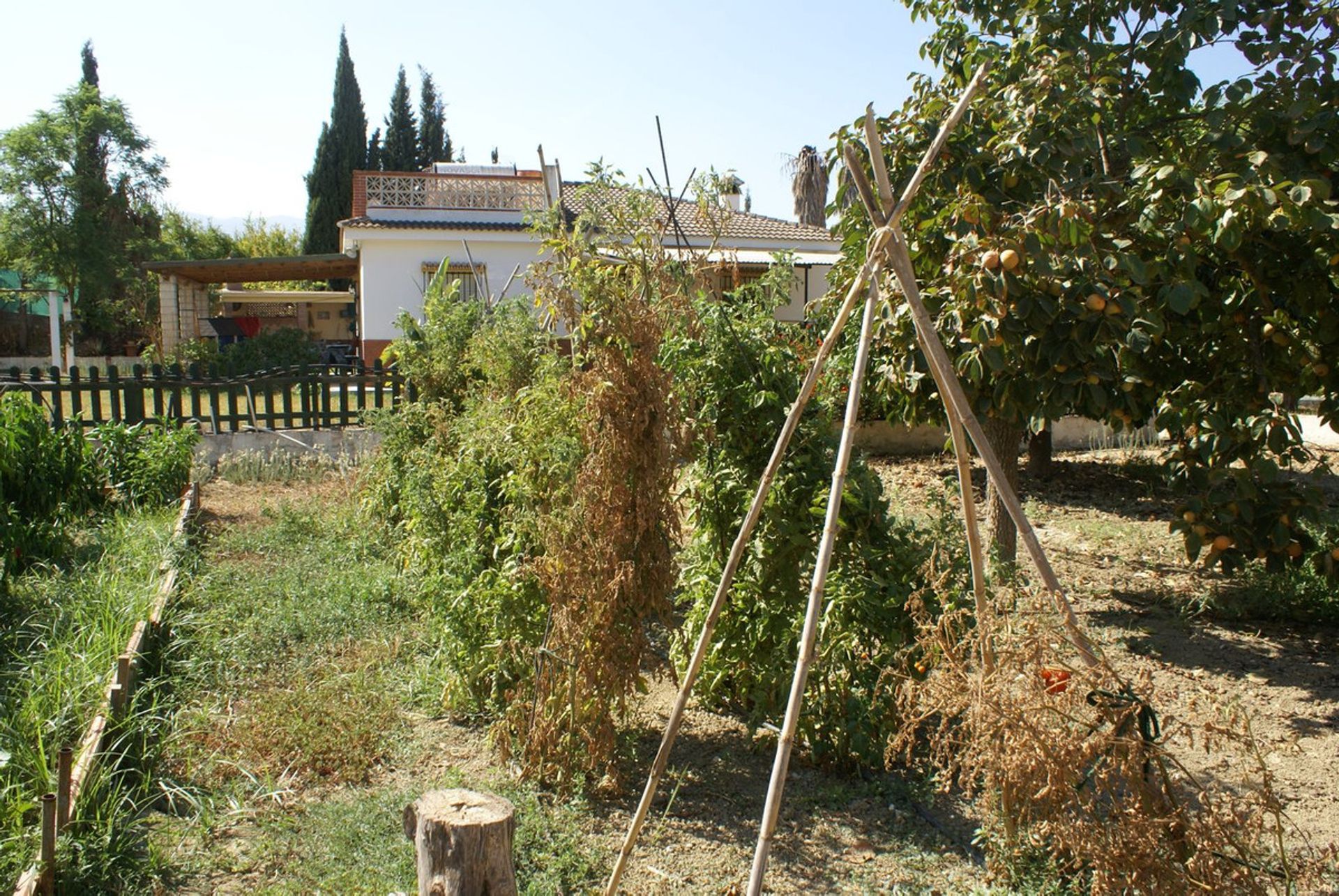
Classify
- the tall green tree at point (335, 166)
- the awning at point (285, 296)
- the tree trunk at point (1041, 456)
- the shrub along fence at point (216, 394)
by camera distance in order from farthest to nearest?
the tall green tree at point (335, 166) → the awning at point (285, 296) → the shrub along fence at point (216, 394) → the tree trunk at point (1041, 456)

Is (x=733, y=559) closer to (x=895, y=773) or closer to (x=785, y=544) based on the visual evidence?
(x=785, y=544)

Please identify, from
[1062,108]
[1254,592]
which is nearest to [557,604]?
[1062,108]

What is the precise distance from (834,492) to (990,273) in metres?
1.92

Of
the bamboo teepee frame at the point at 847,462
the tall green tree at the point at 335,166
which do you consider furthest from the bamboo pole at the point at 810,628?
the tall green tree at the point at 335,166

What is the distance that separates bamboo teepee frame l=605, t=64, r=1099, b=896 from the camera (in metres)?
2.74

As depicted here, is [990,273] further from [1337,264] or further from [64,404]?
[64,404]

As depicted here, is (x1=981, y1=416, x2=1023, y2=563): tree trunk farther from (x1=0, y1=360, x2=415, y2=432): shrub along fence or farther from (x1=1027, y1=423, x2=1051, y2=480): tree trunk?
(x1=0, y1=360, x2=415, y2=432): shrub along fence

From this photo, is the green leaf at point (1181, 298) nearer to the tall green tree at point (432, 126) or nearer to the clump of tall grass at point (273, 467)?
the clump of tall grass at point (273, 467)

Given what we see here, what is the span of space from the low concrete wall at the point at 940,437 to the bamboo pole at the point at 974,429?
341 inches

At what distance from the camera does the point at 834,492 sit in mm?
2867

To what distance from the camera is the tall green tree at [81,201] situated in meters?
26.5

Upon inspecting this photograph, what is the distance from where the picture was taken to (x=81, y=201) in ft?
89.7

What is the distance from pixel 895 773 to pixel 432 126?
45.0 meters

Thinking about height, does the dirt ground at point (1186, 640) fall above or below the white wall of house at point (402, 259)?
below
